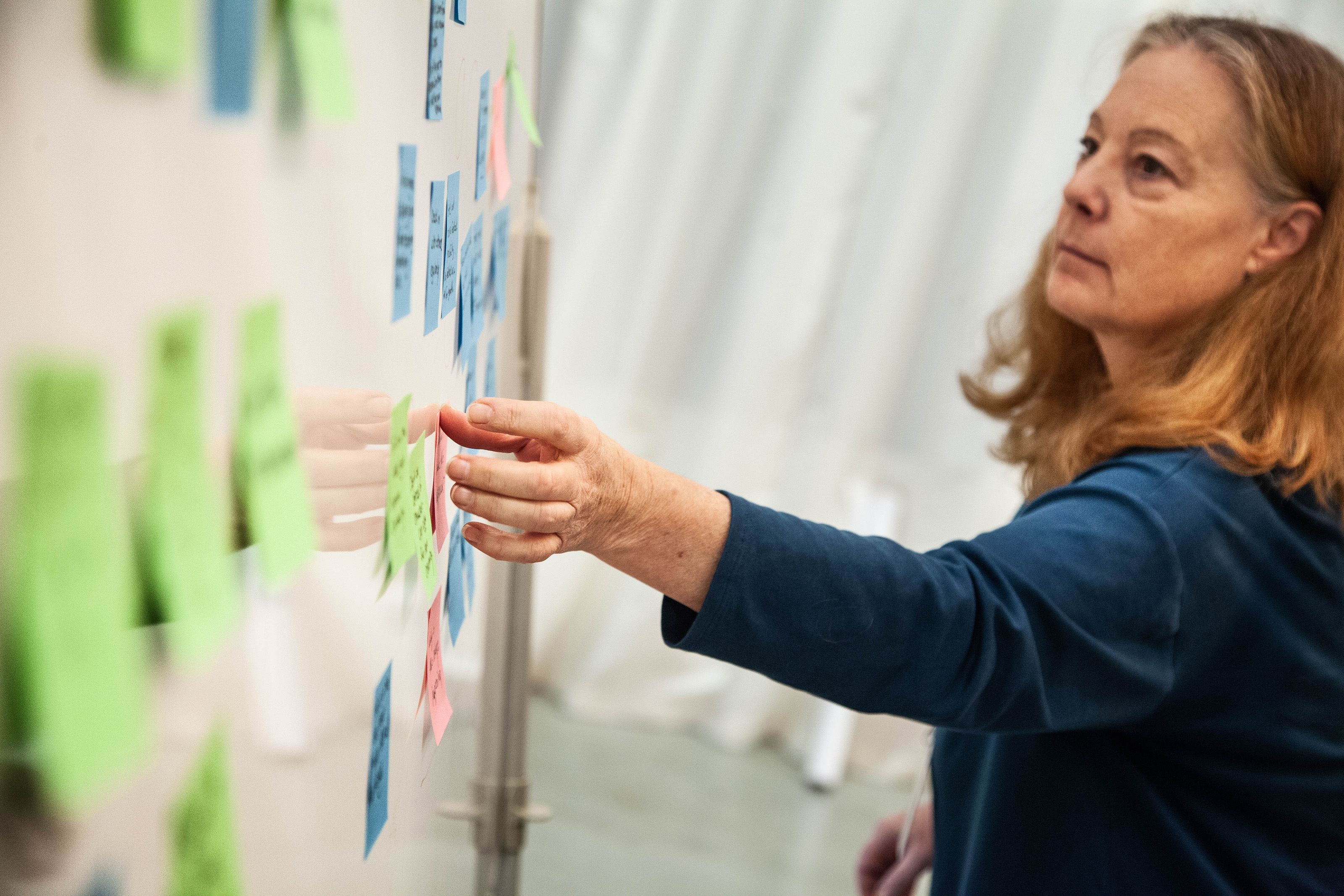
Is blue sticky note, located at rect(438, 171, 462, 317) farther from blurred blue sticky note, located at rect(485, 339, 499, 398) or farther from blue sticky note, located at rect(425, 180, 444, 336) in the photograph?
blurred blue sticky note, located at rect(485, 339, 499, 398)

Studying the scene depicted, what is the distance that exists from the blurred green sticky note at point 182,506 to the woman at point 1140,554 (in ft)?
0.70

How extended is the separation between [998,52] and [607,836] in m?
1.64

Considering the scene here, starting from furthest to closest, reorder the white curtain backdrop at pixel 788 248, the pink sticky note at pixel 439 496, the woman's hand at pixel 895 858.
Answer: the white curtain backdrop at pixel 788 248 < the woman's hand at pixel 895 858 < the pink sticky note at pixel 439 496

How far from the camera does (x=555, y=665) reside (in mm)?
2375

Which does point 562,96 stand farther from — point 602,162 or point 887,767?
point 887,767

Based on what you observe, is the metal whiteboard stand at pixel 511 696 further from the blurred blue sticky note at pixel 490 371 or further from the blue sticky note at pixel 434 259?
the blue sticky note at pixel 434 259

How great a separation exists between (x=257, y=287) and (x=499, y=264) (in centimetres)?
49

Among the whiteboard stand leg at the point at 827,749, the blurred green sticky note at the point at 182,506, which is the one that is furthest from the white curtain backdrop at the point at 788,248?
the blurred green sticky note at the point at 182,506

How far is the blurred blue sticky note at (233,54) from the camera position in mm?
280

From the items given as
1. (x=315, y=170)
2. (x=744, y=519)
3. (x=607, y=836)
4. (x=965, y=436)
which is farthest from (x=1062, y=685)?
(x=965, y=436)

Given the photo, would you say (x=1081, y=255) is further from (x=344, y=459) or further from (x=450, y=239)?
(x=344, y=459)

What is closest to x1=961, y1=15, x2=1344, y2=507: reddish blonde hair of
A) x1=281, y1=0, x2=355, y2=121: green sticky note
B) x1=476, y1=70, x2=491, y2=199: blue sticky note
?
x1=476, y1=70, x2=491, y2=199: blue sticky note

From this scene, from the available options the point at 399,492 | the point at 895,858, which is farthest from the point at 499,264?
the point at 895,858

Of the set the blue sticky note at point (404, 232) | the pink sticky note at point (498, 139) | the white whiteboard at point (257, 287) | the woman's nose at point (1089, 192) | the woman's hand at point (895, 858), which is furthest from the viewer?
the woman's hand at point (895, 858)
